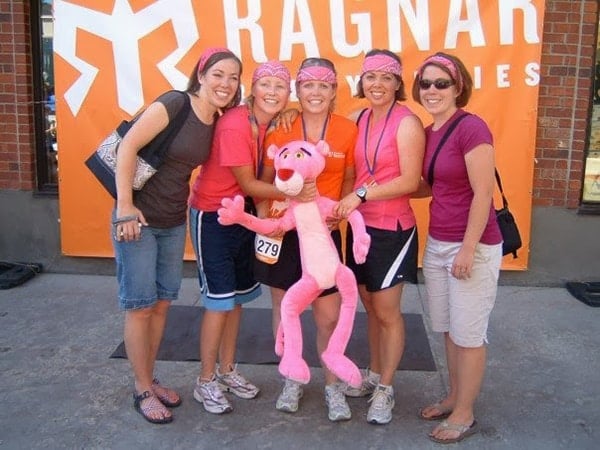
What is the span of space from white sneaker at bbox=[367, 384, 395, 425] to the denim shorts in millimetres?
1203

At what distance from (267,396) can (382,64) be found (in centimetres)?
191

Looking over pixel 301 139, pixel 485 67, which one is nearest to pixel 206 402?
pixel 301 139

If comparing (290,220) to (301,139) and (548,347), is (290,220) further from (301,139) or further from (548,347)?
(548,347)

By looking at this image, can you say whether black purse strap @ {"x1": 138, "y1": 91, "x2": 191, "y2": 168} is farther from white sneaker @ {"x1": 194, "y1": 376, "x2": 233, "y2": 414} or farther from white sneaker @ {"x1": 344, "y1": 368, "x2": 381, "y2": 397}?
white sneaker @ {"x1": 344, "y1": 368, "x2": 381, "y2": 397}

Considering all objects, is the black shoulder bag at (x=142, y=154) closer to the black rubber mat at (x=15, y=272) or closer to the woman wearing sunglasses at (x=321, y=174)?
the woman wearing sunglasses at (x=321, y=174)

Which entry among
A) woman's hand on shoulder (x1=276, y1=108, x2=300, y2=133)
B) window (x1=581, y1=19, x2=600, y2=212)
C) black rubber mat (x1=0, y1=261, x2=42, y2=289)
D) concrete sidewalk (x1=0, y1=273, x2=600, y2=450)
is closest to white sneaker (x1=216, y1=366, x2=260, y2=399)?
concrete sidewalk (x1=0, y1=273, x2=600, y2=450)

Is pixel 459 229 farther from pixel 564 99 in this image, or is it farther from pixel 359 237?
pixel 564 99

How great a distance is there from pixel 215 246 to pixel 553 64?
11.6 feet

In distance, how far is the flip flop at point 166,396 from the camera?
3402mm

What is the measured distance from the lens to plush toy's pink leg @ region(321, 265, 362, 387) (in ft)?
9.95

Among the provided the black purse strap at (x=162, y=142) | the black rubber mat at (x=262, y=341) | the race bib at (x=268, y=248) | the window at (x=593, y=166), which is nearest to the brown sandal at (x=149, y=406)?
the black rubber mat at (x=262, y=341)

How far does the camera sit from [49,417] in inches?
129

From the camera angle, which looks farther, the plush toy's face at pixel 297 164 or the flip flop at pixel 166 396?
the flip flop at pixel 166 396

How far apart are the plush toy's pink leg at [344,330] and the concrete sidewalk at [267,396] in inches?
13.4
